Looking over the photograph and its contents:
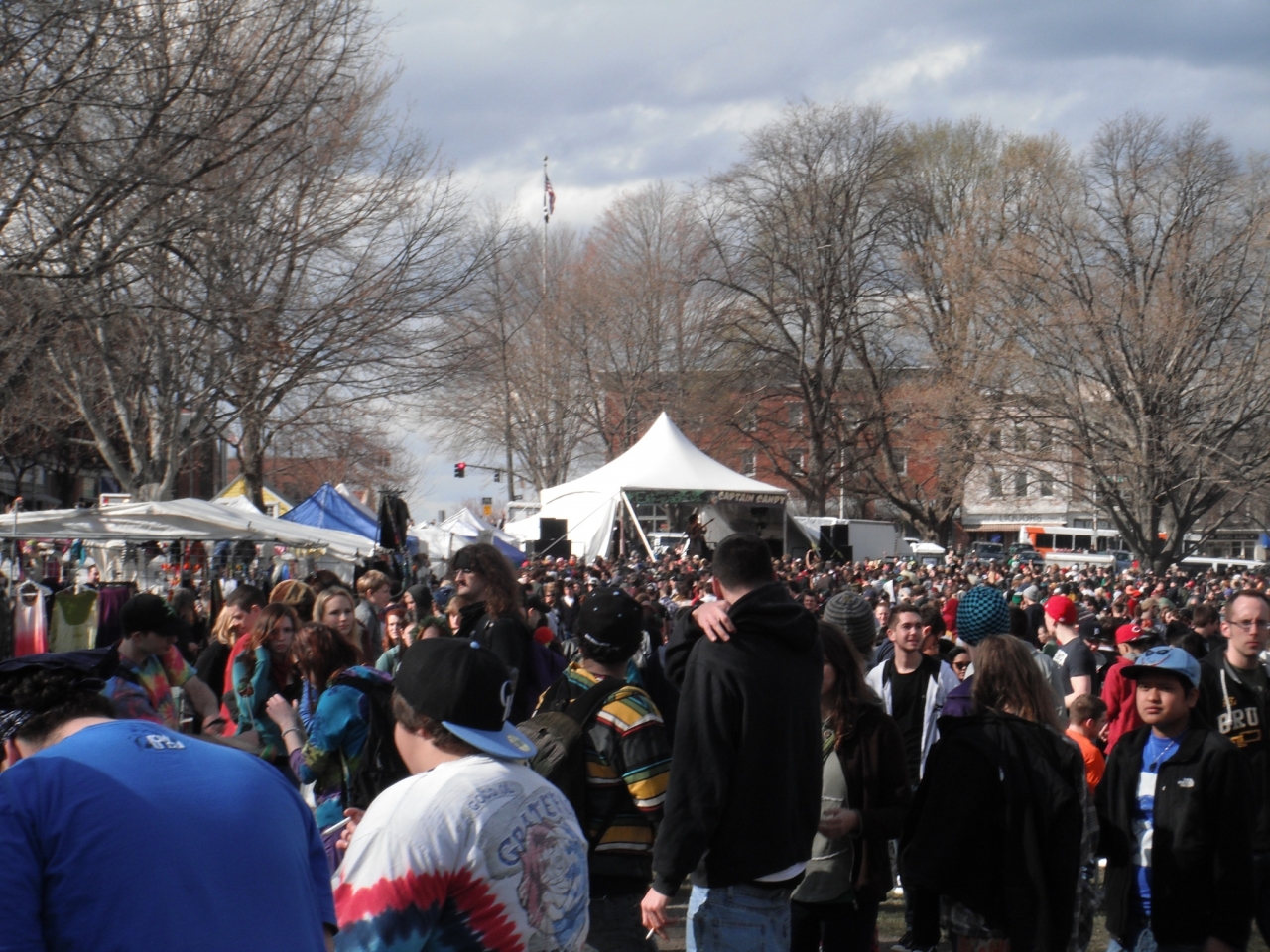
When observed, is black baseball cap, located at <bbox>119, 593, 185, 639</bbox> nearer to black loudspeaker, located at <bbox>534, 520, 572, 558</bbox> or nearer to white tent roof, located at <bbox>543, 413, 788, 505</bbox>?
black loudspeaker, located at <bbox>534, 520, 572, 558</bbox>

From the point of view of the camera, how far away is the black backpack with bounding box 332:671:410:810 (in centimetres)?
407

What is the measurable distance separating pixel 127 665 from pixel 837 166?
41.6m

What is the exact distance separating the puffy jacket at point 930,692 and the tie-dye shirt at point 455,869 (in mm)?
3487

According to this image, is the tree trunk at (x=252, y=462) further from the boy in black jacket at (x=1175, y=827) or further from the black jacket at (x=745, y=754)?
the boy in black jacket at (x=1175, y=827)

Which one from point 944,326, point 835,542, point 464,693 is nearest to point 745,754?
point 464,693

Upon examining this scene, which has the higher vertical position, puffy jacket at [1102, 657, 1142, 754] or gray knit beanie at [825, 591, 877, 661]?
gray knit beanie at [825, 591, 877, 661]

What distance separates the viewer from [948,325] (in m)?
39.1

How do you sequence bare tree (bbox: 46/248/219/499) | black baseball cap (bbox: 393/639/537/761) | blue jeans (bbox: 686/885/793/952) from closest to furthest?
black baseball cap (bbox: 393/639/537/761) → blue jeans (bbox: 686/885/793/952) → bare tree (bbox: 46/248/219/499)

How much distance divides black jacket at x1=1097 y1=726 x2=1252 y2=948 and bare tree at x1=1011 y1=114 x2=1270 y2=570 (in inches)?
1165

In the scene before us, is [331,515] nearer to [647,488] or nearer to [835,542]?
[647,488]

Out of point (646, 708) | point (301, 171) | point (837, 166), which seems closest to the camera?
point (646, 708)

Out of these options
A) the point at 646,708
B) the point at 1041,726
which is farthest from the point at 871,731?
the point at 646,708

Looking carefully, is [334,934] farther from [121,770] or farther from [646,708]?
[646,708]

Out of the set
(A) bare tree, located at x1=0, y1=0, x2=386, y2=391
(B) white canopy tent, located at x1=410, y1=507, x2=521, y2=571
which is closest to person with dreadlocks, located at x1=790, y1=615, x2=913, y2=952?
(A) bare tree, located at x1=0, y1=0, x2=386, y2=391
